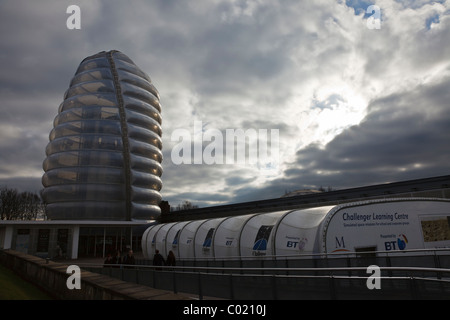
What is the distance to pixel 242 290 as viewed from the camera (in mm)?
7867

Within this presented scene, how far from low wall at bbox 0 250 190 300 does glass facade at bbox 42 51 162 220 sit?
117ft

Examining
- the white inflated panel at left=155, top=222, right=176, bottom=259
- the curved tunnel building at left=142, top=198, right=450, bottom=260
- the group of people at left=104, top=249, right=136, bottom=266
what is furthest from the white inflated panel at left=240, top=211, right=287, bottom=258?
the white inflated panel at left=155, top=222, right=176, bottom=259

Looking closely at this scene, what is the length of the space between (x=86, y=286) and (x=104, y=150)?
44.9 meters

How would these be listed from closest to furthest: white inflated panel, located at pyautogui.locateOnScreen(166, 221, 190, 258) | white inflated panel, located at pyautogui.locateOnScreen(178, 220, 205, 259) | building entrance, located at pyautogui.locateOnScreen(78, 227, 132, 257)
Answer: white inflated panel, located at pyautogui.locateOnScreen(178, 220, 205, 259), white inflated panel, located at pyautogui.locateOnScreen(166, 221, 190, 258), building entrance, located at pyautogui.locateOnScreen(78, 227, 132, 257)

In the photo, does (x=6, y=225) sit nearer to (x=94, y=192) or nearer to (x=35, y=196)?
(x=94, y=192)

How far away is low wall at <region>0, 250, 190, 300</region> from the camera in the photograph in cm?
668

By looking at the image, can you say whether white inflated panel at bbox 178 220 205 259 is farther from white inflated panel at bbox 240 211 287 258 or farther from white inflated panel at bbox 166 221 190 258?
white inflated panel at bbox 240 211 287 258

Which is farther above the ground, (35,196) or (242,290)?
(35,196)

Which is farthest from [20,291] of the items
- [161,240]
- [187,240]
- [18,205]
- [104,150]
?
[18,205]

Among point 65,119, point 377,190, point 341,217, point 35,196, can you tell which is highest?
point 65,119

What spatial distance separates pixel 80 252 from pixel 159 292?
4012cm
